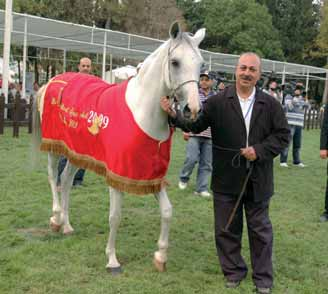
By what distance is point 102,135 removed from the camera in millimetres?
4141

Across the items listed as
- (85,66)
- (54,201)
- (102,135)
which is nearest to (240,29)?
(85,66)

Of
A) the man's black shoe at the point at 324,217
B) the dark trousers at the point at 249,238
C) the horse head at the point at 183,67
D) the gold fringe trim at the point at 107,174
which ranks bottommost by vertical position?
the man's black shoe at the point at 324,217

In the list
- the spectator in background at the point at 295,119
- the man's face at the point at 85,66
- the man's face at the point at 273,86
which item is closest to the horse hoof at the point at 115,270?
the man's face at the point at 85,66

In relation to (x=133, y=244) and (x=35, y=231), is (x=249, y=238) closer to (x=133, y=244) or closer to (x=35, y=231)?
(x=133, y=244)

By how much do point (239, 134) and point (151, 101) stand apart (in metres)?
0.77

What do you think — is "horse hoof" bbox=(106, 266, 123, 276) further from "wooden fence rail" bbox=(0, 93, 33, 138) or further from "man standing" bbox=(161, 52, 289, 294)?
"wooden fence rail" bbox=(0, 93, 33, 138)

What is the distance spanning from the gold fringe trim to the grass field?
0.74 meters

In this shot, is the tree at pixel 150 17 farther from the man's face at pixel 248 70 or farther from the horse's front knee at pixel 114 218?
the man's face at pixel 248 70

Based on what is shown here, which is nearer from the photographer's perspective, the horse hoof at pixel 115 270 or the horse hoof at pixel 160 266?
the horse hoof at pixel 115 270

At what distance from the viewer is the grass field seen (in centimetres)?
381

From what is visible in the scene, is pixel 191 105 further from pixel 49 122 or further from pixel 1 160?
pixel 1 160

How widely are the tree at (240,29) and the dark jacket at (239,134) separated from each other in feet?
136

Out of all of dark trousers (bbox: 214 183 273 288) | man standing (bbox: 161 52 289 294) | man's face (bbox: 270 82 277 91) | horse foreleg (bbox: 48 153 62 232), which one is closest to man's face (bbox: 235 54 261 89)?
man standing (bbox: 161 52 289 294)

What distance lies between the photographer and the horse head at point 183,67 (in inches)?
133
